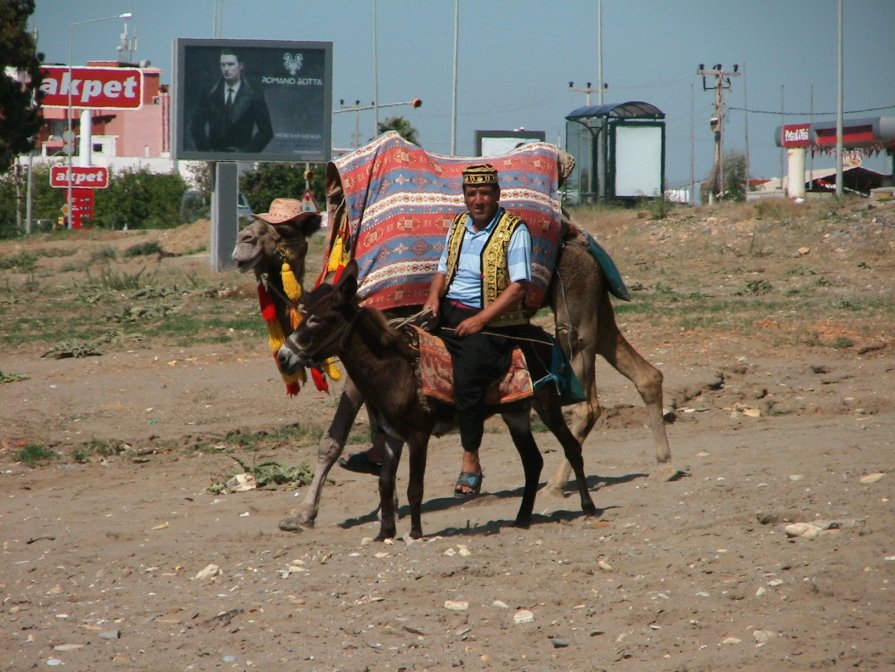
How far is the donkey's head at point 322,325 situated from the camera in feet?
20.9

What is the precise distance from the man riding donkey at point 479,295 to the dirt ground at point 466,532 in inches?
30.8

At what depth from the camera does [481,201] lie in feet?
22.2

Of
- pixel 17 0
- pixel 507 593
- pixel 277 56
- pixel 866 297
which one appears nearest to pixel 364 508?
pixel 507 593

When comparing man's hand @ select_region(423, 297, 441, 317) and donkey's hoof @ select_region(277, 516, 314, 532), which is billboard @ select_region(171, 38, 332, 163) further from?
man's hand @ select_region(423, 297, 441, 317)

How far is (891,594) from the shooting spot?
5086 millimetres

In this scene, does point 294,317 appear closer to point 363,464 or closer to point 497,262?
point 363,464

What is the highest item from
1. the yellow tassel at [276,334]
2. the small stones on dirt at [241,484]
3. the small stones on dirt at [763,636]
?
the yellow tassel at [276,334]

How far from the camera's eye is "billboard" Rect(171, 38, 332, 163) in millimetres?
26359

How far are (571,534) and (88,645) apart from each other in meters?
2.48

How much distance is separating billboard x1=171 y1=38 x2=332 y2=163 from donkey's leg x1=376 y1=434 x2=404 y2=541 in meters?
20.3

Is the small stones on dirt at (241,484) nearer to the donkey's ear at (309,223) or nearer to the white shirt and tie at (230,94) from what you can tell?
the donkey's ear at (309,223)

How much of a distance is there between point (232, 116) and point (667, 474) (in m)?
20.1

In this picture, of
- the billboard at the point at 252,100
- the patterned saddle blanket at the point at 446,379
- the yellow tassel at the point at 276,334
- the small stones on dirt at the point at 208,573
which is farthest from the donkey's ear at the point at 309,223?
the billboard at the point at 252,100

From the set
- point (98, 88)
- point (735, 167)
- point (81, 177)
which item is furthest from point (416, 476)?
point (735, 167)
